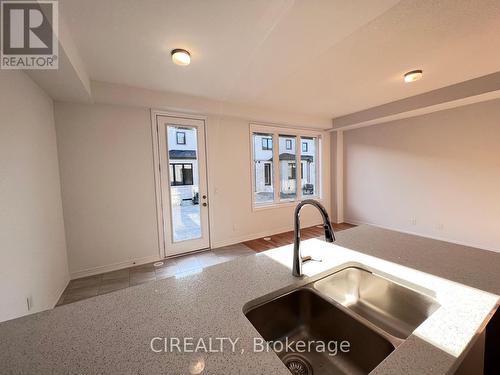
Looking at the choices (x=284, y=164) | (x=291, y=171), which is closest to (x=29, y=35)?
(x=284, y=164)

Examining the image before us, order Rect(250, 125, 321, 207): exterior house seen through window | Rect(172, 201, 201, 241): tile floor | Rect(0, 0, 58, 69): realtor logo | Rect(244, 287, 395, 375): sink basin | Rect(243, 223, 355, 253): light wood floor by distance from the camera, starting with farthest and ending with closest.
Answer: Rect(250, 125, 321, 207): exterior house seen through window → Rect(243, 223, 355, 253): light wood floor → Rect(172, 201, 201, 241): tile floor → Rect(0, 0, 58, 69): realtor logo → Rect(244, 287, 395, 375): sink basin

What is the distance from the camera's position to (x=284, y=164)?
4582 mm

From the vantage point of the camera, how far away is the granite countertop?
579mm

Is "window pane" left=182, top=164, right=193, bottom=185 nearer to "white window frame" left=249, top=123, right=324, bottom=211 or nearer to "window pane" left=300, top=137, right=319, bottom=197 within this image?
"white window frame" left=249, top=123, right=324, bottom=211

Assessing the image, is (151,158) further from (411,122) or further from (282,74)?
(411,122)

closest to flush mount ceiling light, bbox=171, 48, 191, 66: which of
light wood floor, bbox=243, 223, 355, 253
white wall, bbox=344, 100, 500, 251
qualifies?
light wood floor, bbox=243, 223, 355, 253

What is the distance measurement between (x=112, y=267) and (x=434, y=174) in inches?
215

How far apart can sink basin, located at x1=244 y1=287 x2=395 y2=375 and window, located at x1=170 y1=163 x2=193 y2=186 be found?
9.36 feet

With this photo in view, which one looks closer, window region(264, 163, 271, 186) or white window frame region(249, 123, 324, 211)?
white window frame region(249, 123, 324, 211)

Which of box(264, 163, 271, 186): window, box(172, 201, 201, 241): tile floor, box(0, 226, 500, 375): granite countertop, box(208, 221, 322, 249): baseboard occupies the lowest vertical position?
box(208, 221, 322, 249): baseboard

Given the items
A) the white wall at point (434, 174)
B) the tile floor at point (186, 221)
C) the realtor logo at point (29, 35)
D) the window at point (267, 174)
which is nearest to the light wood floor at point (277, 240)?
the tile floor at point (186, 221)

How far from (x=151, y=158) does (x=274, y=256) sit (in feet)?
8.62

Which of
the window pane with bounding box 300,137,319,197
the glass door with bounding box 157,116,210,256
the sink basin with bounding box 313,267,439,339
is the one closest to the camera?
the sink basin with bounding box 313,267,439,339

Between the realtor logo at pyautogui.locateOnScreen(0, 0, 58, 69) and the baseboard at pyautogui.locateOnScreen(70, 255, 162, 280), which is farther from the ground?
the realtor logo at pyautogui.locateOnScreen(0, 0, 58, 69)
